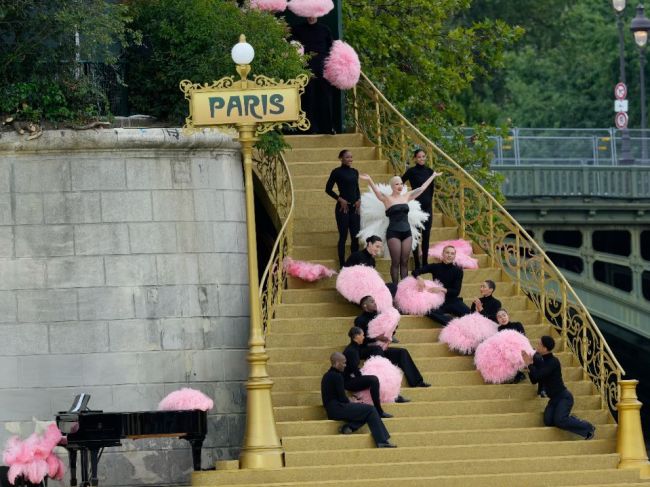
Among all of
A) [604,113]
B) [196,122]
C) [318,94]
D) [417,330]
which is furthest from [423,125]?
[604,113]

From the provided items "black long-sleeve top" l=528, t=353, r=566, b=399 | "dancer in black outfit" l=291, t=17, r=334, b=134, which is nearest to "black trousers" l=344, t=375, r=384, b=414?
"black long-sleeve top" l=528, t=353, r=566, b=399

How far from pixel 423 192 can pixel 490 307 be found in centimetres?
244

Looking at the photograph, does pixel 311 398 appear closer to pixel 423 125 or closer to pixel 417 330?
pixel 417 330

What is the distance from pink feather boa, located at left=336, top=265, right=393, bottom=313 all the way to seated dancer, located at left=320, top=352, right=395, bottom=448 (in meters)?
1.93

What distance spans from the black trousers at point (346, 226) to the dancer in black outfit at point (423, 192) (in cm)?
81

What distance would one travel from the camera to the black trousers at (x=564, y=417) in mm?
30734

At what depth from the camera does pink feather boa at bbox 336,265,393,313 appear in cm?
3222

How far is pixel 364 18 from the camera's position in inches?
1702

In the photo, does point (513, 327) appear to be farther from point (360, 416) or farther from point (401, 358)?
point (360, 416)

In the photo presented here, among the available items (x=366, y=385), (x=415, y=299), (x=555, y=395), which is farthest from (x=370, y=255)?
(x=555, y=395)

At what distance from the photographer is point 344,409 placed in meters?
30.3

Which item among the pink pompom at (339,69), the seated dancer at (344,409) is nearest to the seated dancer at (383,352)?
the seated dancer at (344,409)

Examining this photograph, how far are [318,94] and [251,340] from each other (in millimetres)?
8279

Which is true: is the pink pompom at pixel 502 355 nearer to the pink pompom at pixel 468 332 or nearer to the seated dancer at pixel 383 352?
the pink pompom at pixel 468 332
